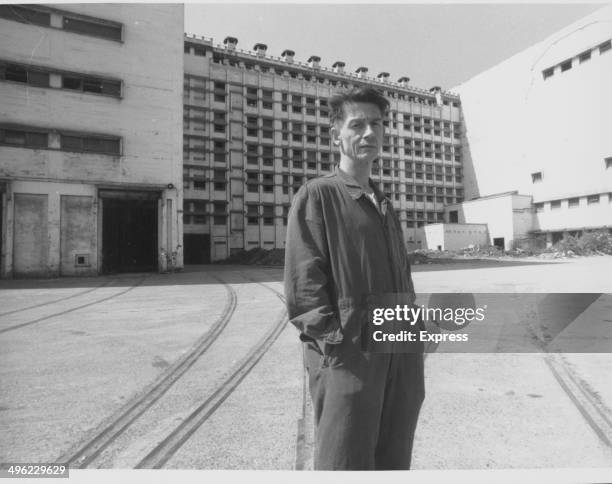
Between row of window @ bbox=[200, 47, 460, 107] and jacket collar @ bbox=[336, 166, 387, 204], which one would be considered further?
row of window @ bbox=[200, 47, 460, 107]

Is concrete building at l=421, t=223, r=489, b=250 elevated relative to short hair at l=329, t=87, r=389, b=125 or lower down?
elevated

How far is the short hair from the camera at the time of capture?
154 cm

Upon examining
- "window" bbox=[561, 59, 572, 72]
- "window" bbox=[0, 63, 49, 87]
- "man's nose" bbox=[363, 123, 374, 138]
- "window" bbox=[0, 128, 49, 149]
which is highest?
"window" bbox=[561, 59, 572, 72]

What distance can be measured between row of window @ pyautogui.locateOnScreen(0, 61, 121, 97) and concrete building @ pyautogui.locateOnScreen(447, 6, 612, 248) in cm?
1844

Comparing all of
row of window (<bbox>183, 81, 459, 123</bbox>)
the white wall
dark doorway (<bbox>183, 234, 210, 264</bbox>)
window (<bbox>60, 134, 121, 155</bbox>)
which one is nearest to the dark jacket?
the white wall

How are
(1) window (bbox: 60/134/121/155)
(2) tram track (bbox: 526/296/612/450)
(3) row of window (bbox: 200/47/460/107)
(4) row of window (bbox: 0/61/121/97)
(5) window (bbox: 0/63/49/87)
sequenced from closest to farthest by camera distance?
1. (2) tram track (bbox: 526/296/612/450)
2. (5) window (bbox: 0/63/49/87)
3. (4) row of window (bbox: 0/61/121/97)
4. (1) window (bbox: 60/134/121/155)
5. (3) row of window (bbox: 200/47/460/107)

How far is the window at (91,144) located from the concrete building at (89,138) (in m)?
0.04

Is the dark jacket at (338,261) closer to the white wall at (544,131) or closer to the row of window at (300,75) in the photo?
the white wall at (544,131)

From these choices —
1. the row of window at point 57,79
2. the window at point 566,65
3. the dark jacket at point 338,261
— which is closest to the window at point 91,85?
the row of window at point 57,79

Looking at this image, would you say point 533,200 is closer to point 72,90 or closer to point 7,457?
point 72,90

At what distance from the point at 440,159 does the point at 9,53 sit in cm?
4086

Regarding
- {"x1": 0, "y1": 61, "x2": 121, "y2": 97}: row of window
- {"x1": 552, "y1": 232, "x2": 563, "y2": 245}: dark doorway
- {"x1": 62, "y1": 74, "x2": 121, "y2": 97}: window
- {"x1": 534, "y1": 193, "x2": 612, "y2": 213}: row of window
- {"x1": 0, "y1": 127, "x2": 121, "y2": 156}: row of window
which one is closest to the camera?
{"x1": 0, "y1": 61, "x2": 121, "y2": 97}: row of window

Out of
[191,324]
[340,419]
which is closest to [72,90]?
[191,324]

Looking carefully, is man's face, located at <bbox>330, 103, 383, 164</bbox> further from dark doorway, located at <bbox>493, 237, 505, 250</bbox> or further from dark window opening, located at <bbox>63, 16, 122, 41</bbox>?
dark doorway, located at <bbox>493, 237, 505, 250</bbox>
